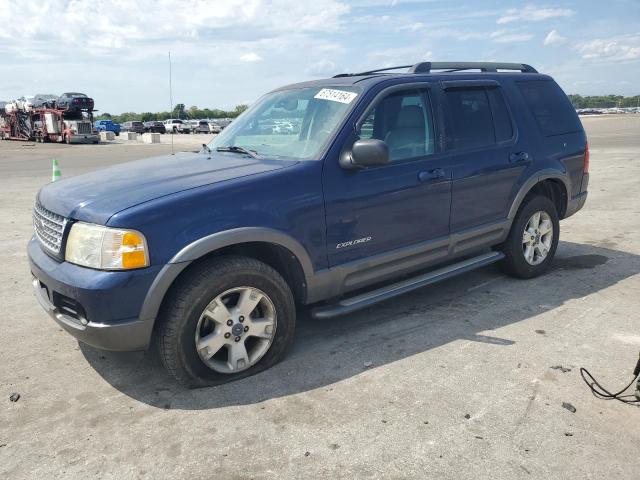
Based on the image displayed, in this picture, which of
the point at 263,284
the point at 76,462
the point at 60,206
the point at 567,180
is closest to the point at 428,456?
the point at 263,284

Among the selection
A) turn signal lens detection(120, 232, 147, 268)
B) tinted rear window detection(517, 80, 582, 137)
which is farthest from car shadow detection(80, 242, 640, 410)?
tinted rear window detection(517, 80, 582, 137)

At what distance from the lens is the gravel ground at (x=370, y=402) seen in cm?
265

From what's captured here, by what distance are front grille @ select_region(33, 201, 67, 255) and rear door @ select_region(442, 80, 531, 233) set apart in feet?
9.48

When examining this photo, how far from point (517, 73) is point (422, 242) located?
226 centimetres

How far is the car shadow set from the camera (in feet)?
11.1

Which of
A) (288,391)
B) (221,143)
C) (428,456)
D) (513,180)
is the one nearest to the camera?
(428,456)

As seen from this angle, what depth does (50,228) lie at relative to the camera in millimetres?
3451

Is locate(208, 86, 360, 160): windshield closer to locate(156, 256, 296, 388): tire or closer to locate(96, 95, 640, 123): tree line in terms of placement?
locate(156, 256, 296, 388): tire

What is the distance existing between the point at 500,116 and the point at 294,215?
2.47 metres

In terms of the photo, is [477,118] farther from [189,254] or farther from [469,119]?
[189,254]

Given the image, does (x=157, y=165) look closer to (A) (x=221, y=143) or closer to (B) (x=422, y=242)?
(A) (x=221, y=143)

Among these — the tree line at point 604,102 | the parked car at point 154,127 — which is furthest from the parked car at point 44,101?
the tree line at point 604,102

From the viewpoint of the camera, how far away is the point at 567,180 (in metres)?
5.46

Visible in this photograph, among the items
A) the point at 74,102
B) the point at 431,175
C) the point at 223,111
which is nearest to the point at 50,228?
the point at 431,175
